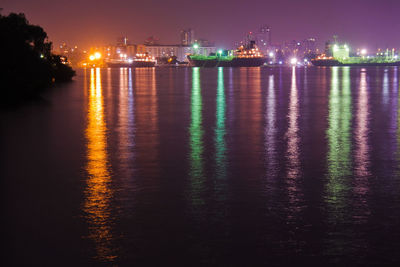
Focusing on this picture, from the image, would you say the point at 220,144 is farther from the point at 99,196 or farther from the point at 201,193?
the point at 99,196

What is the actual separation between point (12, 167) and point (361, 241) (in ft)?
23.0

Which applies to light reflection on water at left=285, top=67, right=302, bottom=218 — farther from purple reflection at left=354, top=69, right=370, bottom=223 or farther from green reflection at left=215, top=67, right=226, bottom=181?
green reflection at left=215, top=67, right=226, bottom=181

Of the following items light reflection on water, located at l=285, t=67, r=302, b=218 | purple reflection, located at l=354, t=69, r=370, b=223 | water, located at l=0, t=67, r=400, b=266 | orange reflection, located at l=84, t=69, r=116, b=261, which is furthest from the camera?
light reflection on water, located at l=285, t=67, r=302, b=218

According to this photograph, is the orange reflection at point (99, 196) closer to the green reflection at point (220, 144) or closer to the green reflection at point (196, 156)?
the green reflection at point (196, 156)

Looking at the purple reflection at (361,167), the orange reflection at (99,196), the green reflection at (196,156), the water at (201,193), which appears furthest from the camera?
the green reflection at (196,156)

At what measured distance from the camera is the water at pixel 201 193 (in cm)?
654

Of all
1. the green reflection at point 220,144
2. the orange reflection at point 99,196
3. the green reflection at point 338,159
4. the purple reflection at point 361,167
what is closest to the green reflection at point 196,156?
the green reflection at point 220,144

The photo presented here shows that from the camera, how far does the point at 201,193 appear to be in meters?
9.09

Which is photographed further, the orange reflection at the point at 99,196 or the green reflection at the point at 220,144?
the green reflection at the point at 220,144

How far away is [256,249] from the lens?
6547 millimetres

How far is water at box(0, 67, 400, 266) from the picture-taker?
6539 millimetres

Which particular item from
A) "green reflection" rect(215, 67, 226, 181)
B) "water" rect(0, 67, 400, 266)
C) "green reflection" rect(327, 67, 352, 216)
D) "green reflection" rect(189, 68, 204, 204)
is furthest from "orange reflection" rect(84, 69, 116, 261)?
"green reflection" rect(327, 67, 352, 216)

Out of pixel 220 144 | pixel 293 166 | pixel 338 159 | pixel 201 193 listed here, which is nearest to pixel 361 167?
pixel 338 159

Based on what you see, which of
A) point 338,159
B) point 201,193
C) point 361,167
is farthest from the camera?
point 338,159
